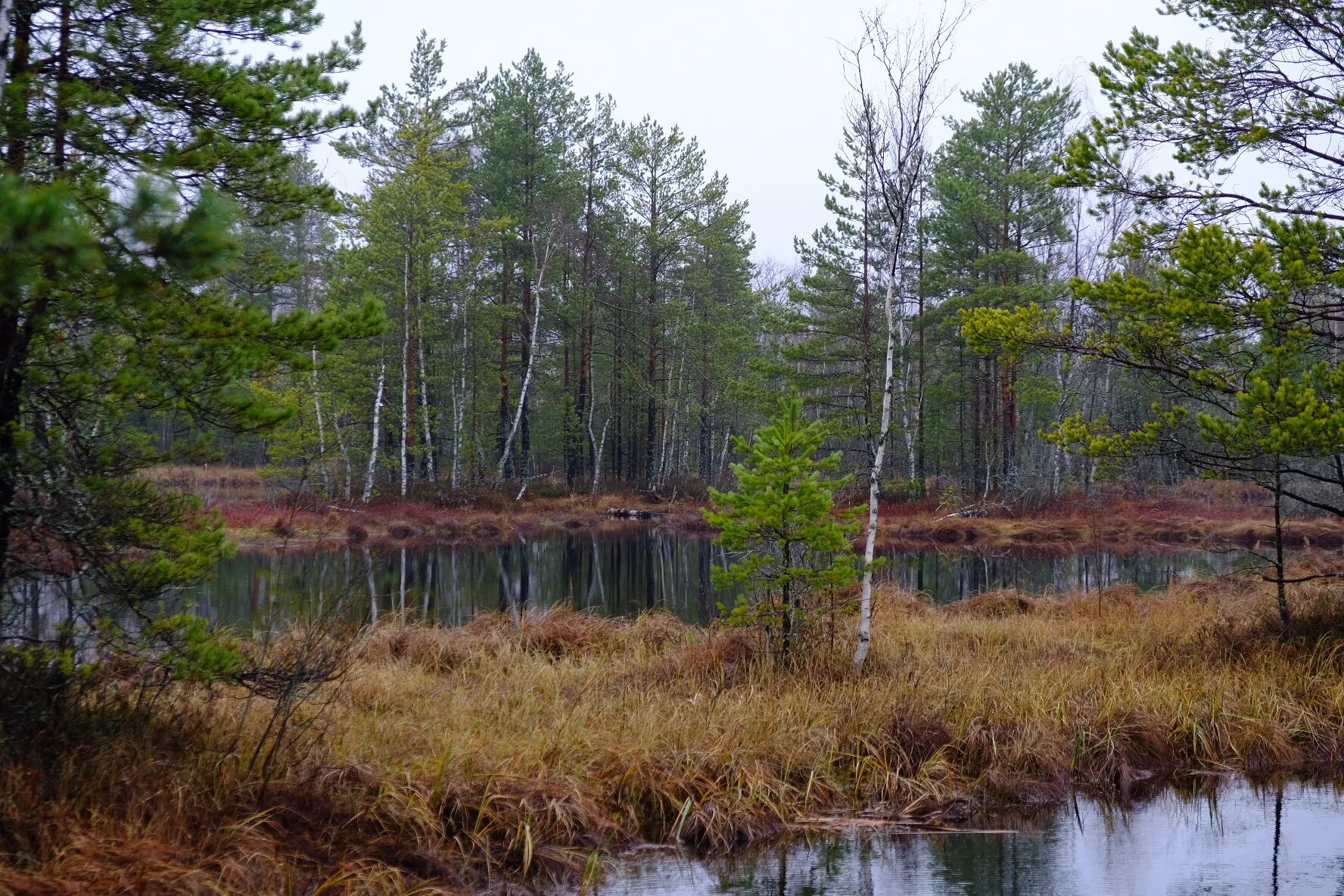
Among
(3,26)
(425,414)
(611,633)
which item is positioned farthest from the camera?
(425,414)

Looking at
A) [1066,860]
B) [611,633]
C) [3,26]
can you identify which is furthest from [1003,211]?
[3,26]

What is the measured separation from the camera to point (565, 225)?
3397cm

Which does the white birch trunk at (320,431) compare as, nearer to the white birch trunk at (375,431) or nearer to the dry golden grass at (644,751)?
the white birch trunk at (375,431)

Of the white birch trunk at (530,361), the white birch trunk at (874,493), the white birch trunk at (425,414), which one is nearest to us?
the white birch trunk at (874,493)

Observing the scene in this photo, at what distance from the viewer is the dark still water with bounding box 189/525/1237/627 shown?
15047 mm

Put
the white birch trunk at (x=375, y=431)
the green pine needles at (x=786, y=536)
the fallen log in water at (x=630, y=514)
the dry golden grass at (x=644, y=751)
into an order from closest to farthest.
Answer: the dry golden grass at (x=644, y=751) < the green pine needles at (x=786, y=536) < the white birch trunk at (x=375, y=431) < the fallen log in water at (x=630, y=514)

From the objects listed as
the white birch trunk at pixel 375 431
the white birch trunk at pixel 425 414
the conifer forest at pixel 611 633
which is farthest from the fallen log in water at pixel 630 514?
the conifer forest at pixel 611 633

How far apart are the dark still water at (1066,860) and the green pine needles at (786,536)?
99.9 inches

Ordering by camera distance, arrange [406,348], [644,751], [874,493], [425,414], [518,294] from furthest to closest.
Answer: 1. [518,294]
2. [425,414]
3. [406,348]
4. [874,493]
5. [644,751]

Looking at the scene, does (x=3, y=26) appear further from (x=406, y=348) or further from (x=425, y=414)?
(x=425, y=414)

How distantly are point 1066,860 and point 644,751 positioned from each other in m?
2.66

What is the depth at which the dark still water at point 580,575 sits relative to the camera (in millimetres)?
15047

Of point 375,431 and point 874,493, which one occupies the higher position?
point 375,431

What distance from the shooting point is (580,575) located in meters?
19.6
